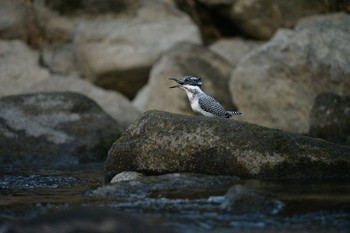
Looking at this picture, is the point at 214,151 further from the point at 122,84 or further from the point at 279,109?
the point at 122,84

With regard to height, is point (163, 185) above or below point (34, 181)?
above

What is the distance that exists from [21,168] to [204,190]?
155 inches

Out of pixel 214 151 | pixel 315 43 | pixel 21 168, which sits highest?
pixel 315 43

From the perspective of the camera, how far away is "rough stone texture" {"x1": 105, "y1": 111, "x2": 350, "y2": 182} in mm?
8242

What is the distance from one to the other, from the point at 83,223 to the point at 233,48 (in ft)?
38.2

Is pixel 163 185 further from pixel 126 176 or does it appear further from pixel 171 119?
pixel 171 119

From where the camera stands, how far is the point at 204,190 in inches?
297

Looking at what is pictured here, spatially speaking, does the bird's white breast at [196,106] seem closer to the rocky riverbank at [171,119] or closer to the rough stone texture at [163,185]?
the rocky riverbank at [171,119]

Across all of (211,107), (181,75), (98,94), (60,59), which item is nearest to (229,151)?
(211,107)

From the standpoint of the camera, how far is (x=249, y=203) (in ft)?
21.4

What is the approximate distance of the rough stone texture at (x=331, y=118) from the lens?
11.7m

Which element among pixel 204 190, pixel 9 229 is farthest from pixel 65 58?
pixel 9 229

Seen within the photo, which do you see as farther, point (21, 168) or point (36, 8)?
point (36, 8)

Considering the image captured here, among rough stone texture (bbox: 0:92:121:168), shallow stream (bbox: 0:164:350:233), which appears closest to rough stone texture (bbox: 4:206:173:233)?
shallow stream (bbox: 0:164:350:233)
